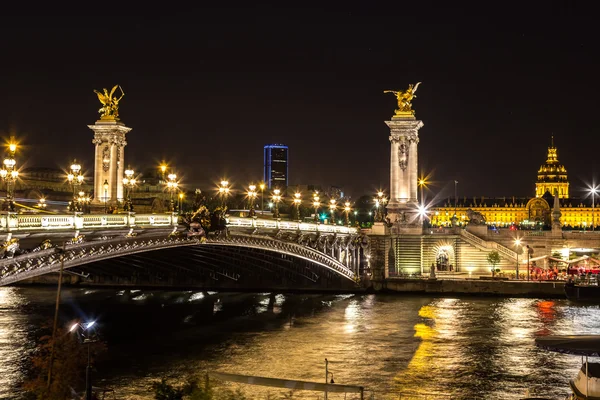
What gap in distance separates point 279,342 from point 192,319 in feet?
33.7

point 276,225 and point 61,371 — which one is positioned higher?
point 276,225

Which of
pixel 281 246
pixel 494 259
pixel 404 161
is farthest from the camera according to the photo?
pixel 404 161

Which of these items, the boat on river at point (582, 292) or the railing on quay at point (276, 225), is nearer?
the railing on quay at point (276, 225)

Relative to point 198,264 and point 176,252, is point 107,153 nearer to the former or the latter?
point 198,264

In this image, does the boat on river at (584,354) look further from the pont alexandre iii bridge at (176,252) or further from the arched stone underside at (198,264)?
the arched stone underside at (198,264)

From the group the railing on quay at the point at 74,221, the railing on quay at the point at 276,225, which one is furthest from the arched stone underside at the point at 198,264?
the railing on quay at the point at 276,225

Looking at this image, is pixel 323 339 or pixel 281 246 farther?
pixel 281 246

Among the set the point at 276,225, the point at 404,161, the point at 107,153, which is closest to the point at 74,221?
the point at 276,225

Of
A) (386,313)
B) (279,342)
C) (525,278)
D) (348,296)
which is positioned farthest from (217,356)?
(525,278)

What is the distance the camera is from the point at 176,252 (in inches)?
1815

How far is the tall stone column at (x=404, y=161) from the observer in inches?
3314

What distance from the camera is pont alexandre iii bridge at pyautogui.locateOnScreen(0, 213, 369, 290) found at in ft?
91.5

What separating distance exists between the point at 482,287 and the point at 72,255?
42.1 m

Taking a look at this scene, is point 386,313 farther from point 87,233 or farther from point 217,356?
point 87,233
